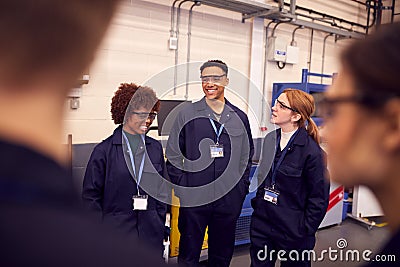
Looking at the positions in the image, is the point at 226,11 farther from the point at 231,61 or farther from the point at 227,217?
the point at 227,217

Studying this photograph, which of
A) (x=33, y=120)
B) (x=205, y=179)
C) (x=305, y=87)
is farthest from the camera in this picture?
(x=305, y=87)

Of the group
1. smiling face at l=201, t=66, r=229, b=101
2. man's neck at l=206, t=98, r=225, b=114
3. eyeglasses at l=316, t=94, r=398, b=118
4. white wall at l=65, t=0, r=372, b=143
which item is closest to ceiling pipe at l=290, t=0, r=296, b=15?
white wall at l=65, t=0, r=372, b=143

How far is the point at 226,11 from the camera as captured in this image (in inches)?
146

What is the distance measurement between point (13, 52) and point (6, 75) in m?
0.02

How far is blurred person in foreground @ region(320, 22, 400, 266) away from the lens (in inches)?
27.2

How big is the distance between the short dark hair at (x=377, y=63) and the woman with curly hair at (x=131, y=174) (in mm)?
1468

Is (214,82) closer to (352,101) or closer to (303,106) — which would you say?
(303,106)

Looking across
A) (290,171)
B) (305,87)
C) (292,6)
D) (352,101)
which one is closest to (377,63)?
(352,101)

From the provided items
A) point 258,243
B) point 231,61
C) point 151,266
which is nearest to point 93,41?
point 151,266

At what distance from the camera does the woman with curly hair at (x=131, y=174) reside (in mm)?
1950

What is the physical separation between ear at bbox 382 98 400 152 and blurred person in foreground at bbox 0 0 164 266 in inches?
22.7

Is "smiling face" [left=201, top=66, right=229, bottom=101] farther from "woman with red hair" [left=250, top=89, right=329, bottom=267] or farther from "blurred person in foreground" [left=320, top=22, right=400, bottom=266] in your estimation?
"blurred person in foreground" [left=320, top=22, right=400, bottom=266]

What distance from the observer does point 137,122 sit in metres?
2.09

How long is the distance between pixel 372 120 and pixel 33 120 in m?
0.64
